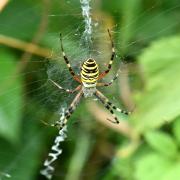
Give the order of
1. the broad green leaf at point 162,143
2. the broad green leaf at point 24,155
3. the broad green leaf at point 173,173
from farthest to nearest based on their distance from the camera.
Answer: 1. the broad green leaf at point 24,155
2. the broad green leaf at point 162,143
3. the broad green leaf at point 173,173

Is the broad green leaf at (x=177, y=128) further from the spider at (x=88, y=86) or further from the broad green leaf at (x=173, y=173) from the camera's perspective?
the spider at (x=88, y=86)

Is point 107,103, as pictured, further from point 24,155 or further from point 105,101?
point 24,155

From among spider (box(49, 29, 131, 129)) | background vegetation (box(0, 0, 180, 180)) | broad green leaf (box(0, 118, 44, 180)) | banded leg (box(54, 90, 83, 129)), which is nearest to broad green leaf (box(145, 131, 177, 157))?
background vegetation (box(0, 0, 180, 180))

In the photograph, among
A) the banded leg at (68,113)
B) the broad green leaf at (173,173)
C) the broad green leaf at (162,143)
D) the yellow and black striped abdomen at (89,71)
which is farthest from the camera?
the banded leg at (68,113)

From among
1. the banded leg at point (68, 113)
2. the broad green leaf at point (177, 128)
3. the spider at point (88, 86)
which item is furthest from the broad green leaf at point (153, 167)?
the banded leg at point (68, 113)

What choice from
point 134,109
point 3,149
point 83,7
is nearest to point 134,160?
point 134,109

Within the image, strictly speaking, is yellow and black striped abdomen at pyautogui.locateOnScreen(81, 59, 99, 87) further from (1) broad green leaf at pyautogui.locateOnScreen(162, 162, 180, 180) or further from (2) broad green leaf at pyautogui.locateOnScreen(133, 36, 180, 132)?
(1) broad green leaf at pyautogui.locateOnScreen(162, 162, 180, 180)

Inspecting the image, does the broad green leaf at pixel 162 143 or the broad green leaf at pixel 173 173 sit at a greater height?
the broad green leaf at pixel 162 143
